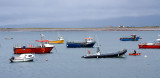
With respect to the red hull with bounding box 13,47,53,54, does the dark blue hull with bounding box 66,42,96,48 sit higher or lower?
lower

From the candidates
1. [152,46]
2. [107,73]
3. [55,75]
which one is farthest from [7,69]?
[152,46]

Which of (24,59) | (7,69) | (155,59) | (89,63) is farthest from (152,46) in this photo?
(7,69)

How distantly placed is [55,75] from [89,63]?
1370 cm

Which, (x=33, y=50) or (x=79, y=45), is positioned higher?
(x=33, y=50)

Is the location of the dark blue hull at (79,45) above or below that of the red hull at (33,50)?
below

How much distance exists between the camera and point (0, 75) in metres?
58.2

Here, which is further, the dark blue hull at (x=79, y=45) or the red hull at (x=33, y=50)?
the dark blue hull at (x=79, y=45)

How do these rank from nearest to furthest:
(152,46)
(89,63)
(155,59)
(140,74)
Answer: (140,74)
(89,63)
(155,59)
(152,46)

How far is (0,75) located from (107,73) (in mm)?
17343

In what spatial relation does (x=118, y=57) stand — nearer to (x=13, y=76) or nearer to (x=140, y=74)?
(x=140, y=74)

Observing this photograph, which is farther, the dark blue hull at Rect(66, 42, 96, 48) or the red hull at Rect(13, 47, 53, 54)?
the dark blue hull at Rect(66, 42, 96, 48)

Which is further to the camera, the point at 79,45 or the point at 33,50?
the point at 79,45

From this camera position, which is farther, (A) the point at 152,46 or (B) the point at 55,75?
(A) the point at 152,46

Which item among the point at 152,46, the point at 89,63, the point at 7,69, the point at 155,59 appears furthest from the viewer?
the point at 152,46
